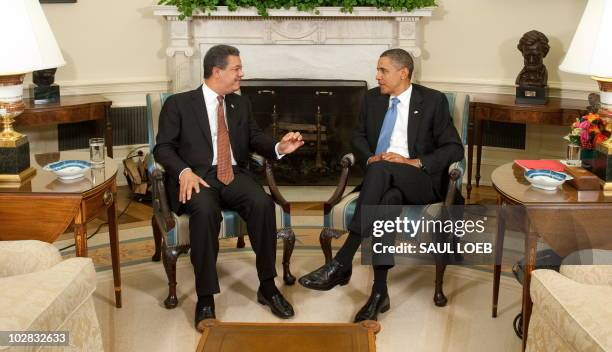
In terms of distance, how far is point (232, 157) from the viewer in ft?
13.3

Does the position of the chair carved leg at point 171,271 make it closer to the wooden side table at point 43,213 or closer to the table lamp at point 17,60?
the wooden side table at point 43,213

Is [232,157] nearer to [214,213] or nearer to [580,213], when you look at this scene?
[214,213]

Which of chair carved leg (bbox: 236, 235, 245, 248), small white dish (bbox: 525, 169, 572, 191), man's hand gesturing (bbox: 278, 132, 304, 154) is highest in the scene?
man's hand gesturing (bbox: 278, 132, 304, 154)

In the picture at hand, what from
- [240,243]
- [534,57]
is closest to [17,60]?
[240,243]

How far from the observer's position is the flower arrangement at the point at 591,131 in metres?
3.34

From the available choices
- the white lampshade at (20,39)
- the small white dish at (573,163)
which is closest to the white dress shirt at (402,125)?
the small white dish at (573,163)

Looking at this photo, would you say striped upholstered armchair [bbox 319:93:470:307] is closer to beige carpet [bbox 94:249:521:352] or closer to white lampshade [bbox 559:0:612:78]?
beige carpet [bbox 94:249:521:352]

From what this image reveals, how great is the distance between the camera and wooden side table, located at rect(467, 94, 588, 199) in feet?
17.1

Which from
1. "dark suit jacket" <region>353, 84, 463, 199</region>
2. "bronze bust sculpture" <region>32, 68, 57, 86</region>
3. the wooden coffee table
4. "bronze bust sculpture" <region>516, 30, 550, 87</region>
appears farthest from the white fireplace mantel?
the wooden coffee table

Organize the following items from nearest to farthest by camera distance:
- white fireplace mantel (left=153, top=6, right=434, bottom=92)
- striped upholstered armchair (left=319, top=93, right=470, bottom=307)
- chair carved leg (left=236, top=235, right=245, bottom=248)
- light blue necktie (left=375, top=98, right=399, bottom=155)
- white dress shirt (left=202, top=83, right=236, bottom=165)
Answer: striped upholstered armchair (left=319, top=93, right=470, bottom=307) < white dress shirt (left=202, top=83, right=236, bottom=165) < light blue necktie (left=375, top=98, right=399, bottom=155) < chair carved leg (left=236, top=235, right=245, bottom=248) < white fireplace mantel (left=153, top=6, right=434, bottom=92)

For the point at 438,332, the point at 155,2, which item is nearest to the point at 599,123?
the point at 438,332

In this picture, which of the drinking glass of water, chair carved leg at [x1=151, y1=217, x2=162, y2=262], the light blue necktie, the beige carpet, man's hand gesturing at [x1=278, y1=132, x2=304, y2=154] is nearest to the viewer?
the beige carpet

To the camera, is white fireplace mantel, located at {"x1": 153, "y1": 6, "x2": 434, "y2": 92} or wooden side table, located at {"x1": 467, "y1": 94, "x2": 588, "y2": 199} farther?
white fireplace mantel, located at {"x1": 153, "y1": 6, "x2": 434, "y2": 92}

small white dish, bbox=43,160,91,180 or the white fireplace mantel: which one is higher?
the white fireplace mantel
